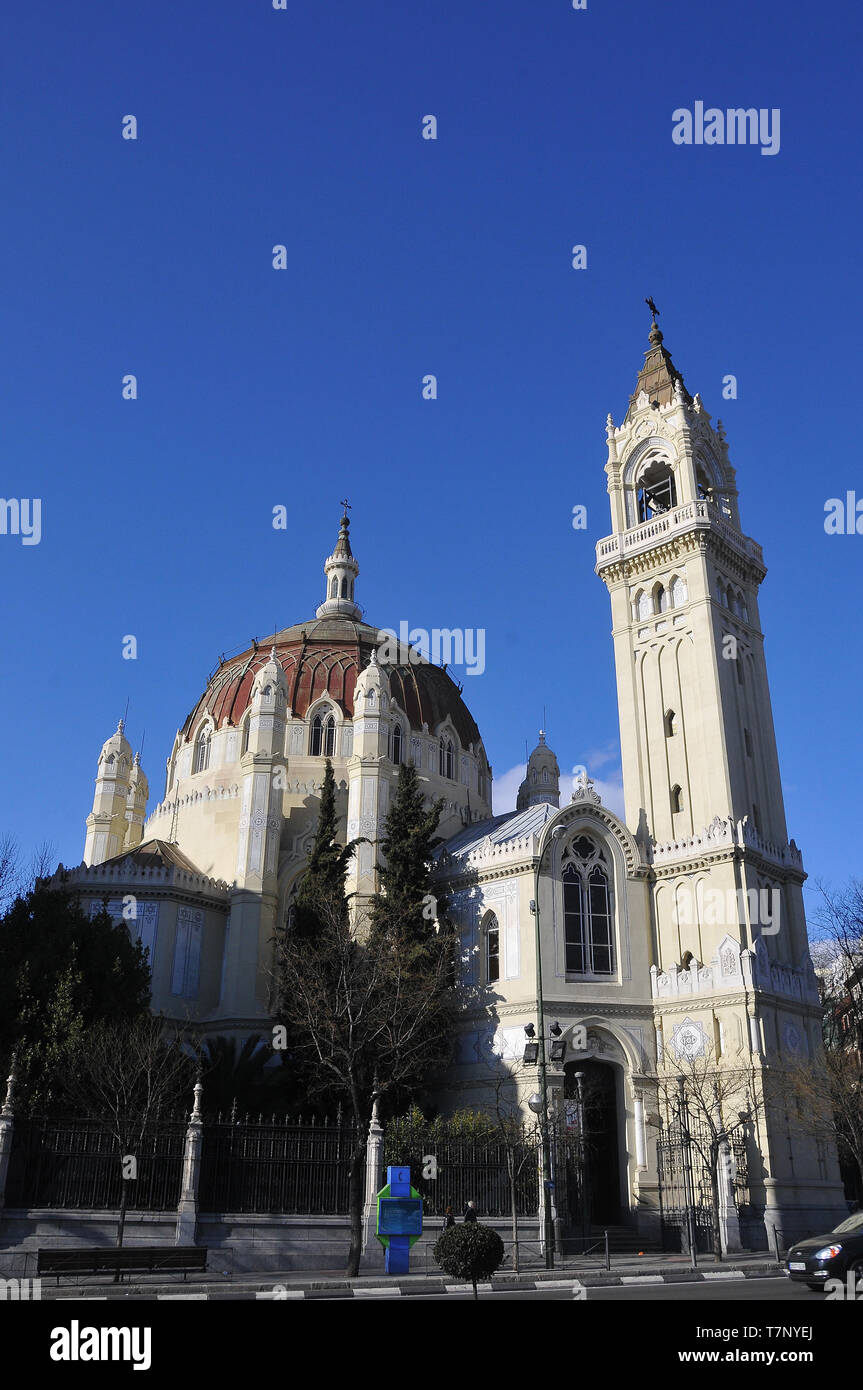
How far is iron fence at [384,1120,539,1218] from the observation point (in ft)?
90.9

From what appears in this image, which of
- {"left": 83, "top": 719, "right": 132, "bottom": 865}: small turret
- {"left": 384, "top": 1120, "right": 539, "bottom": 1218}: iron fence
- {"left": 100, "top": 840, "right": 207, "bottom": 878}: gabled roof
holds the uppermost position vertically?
{"left": 83, "top": 719, "right": 132, "bottom": 865}: small turret

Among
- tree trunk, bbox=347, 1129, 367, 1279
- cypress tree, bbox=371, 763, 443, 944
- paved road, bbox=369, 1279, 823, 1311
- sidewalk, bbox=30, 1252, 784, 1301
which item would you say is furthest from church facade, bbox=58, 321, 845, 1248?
paved road, bbox=369, 1279, 823, 1311

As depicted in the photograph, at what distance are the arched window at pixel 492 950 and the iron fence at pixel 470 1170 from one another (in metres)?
9.80

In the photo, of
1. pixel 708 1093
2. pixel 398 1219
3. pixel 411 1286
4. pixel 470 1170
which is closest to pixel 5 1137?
pixel 398 1219

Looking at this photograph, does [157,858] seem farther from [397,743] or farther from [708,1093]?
[708,1093]

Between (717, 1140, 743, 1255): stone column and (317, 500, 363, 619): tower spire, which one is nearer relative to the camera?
(717, 1140, 743, 1255): stone column

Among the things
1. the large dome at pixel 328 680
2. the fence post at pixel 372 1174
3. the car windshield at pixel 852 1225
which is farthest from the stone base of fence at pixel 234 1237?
the large dome at pixel 328 680

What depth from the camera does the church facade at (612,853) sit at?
37188mm

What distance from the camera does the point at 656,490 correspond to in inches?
2045

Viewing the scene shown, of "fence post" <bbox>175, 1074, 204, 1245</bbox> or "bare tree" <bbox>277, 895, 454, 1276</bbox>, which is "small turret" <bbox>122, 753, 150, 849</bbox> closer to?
"bare tree" <bbox>277, 895, 454, 1276</bbox>

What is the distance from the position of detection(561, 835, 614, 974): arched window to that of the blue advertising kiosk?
16673 millimetres

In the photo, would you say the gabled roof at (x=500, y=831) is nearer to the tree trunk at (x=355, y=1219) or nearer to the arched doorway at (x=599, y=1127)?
the arched doorway at (x=599, y=1127)
